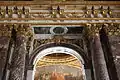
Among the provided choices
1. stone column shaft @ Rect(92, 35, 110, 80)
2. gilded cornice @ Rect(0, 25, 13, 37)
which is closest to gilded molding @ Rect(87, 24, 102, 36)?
stone column shaft @ Rect(92, 35, 110, 80)

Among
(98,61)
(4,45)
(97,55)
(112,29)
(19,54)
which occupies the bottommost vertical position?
(98,61)

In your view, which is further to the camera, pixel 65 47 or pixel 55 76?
pixel 55 76

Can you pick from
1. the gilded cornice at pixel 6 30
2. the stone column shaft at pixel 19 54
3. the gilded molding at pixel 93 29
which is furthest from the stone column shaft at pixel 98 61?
the gilded cornice at pixel 6 30

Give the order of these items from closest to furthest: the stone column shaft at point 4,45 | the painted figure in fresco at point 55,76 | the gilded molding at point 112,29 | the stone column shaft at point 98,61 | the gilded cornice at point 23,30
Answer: the stone column shaft at point 98,61 < the stone column shaft at point 4,45 < the gilded cornice at point 23,30 < the gilded molding at point 112,29 < the painted figure in fresco at point 55,76

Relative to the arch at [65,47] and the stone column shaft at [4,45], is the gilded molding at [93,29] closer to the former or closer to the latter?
the arch at [65,47]

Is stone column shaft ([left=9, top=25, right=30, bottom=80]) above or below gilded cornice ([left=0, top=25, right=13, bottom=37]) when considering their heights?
below

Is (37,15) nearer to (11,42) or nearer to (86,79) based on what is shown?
(11,42)

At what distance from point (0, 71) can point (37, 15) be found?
3504mm

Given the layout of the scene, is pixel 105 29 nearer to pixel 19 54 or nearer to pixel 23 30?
pixel 23 30

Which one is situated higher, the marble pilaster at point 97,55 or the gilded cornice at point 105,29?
the gilded cornice at point 105,29

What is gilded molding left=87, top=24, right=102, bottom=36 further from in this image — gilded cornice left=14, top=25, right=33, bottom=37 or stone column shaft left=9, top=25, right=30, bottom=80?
stone column shaft left=9, top=25, right=30, bottom=80

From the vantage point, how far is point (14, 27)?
430 inches

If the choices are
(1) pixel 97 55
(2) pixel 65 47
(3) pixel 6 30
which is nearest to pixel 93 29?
(1) pixel 97 55

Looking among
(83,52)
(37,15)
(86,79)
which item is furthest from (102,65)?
(37,15)
